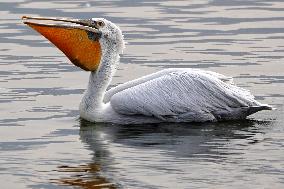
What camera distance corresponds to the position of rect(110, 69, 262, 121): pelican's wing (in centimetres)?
1086

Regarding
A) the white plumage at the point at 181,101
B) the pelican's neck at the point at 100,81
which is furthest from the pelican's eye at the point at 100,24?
the white plumage at the point at 181,101

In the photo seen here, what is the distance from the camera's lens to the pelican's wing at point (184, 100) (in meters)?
10.9

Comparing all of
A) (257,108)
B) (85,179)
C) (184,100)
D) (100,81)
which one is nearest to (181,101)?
(184,100)

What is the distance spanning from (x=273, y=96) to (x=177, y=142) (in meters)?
1.99

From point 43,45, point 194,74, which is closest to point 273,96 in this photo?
point 194,74

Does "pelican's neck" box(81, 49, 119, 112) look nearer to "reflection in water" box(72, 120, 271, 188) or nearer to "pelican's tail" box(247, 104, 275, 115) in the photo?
"reflection in water" box(72, 120, 271, 188)

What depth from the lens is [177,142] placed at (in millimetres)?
10102

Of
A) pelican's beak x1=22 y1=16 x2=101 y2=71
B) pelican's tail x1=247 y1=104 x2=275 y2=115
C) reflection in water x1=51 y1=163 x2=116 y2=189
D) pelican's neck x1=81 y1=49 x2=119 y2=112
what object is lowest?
reflection in water x1=51 y1=163 x2=116 y2=189

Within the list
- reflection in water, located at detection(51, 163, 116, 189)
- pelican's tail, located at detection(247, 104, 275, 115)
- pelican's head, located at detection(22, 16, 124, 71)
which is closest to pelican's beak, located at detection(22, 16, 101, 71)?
pelican's head, located at detection(22, 16, 124, 71)

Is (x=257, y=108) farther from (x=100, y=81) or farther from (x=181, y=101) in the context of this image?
(x=100, y=81)

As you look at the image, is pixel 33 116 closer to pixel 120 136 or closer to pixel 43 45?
pixel 120 136

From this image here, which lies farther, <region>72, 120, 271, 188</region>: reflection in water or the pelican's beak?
the pelican's beak

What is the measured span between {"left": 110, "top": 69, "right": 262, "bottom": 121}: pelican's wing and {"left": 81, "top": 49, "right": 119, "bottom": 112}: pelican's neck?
348 millimetres

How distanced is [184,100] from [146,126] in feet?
1.33
